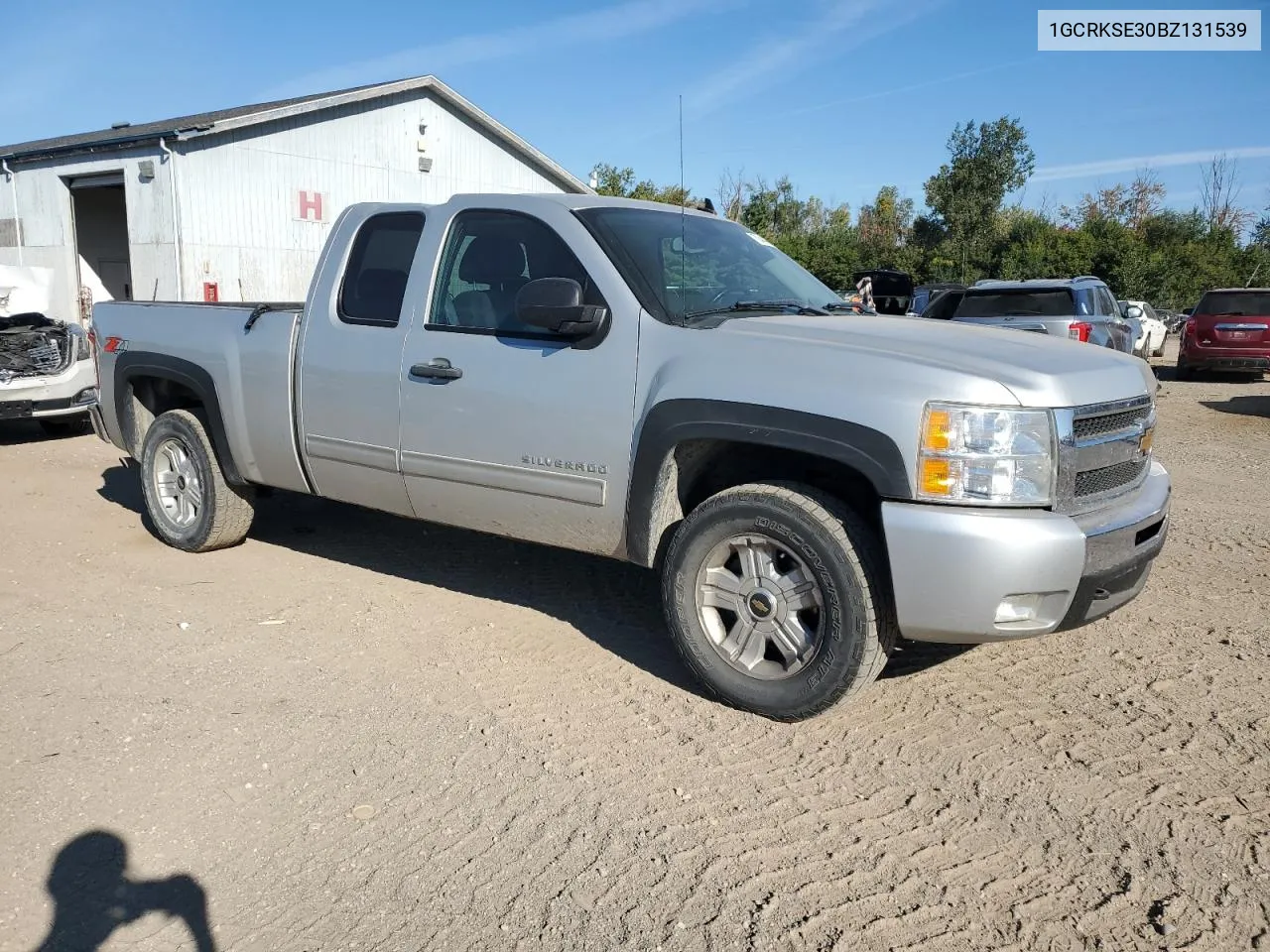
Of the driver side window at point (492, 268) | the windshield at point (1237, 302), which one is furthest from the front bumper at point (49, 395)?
the windshield at point (1237, 302)

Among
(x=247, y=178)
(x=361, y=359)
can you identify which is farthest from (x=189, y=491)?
(x=247, y=178)

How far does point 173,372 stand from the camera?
6.12m

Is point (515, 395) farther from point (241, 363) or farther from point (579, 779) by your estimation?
point (241, 363)

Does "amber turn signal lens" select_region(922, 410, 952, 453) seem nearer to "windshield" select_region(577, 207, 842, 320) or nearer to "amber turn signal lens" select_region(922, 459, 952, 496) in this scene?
"amber turn signal lens" select_region(922, 459, 952, 496)

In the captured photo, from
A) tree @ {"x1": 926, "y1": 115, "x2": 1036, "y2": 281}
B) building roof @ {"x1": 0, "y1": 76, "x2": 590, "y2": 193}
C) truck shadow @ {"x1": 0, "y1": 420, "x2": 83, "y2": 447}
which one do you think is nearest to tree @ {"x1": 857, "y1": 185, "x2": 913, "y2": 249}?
tree @ {"x1": 926, "y1": 115, "x2": 1036, "y2": 281}

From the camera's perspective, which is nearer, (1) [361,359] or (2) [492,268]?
(2) [492,268]

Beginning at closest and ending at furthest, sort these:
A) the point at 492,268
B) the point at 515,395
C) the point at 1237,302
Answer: the point at 515,395, the point at 492,268, the point at 1237,302

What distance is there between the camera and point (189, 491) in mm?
6340

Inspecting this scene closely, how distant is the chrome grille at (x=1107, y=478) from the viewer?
3.76 metres

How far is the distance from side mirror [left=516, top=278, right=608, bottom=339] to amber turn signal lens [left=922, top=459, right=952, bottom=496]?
1.47 meters

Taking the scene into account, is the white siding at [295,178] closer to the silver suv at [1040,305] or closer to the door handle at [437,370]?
the silver suv at [1040,305]

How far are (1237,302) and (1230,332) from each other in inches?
21.4

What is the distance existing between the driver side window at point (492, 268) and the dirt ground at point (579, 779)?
57.0 inches

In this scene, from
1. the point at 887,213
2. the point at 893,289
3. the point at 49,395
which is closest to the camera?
the point at 893,289
